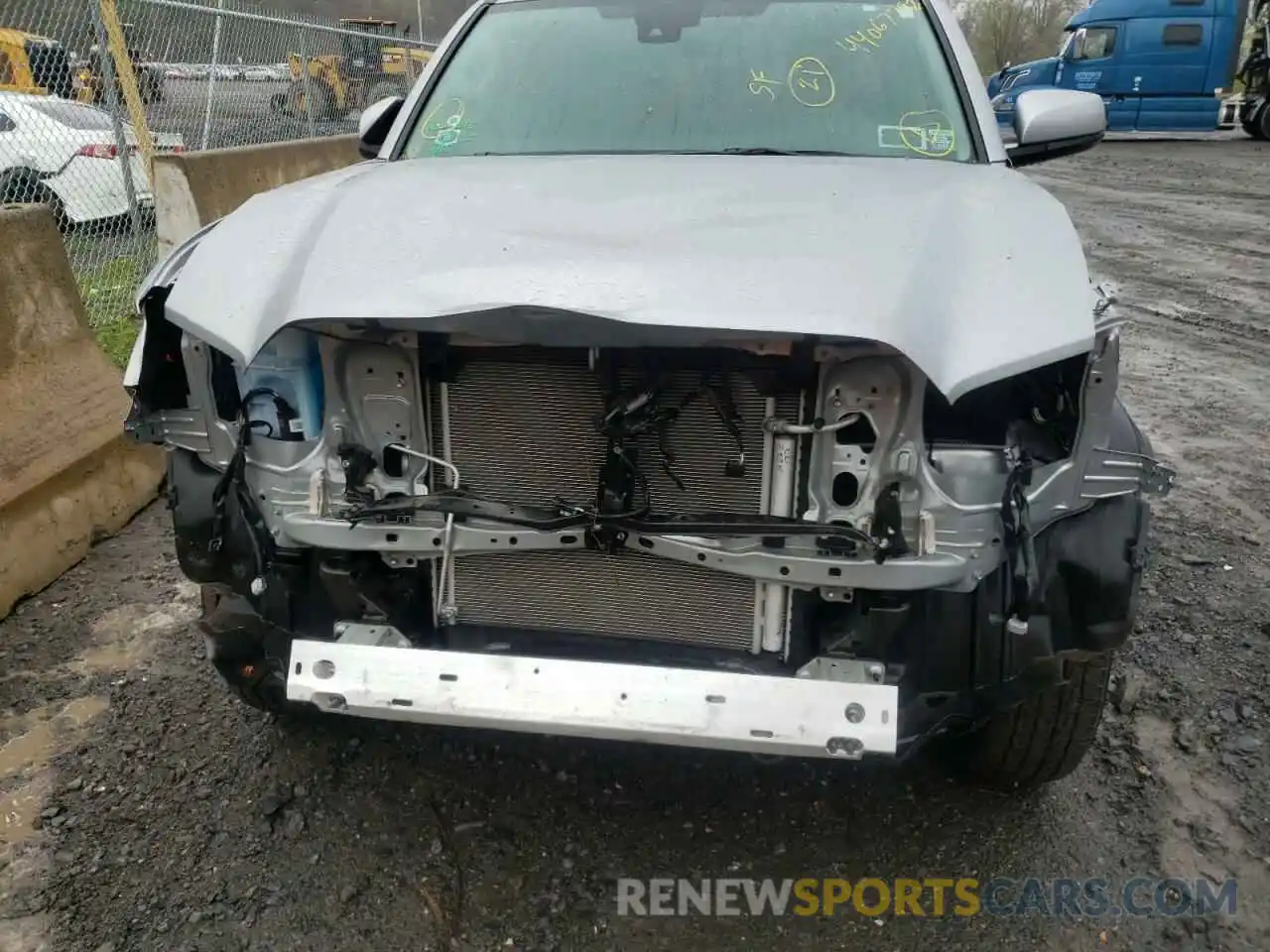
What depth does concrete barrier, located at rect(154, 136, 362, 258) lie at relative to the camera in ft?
18.1

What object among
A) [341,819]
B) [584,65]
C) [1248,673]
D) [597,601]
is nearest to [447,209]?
[597,601]

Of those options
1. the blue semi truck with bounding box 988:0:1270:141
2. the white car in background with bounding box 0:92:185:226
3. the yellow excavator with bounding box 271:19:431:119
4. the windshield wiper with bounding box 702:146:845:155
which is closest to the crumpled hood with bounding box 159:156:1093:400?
the windshield wiper with bounding box 702:146:845:155

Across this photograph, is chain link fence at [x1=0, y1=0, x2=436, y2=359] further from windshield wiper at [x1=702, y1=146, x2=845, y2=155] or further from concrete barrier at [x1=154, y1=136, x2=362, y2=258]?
windshield wiper at [x1=702, y1=146, x2=845, y2=155]

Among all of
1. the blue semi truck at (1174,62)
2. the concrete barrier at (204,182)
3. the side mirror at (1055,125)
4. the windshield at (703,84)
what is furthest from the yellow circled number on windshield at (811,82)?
the blue semi truck at (1174,62)

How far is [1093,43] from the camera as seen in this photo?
20391 mm

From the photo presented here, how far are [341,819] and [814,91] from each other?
8.04 ft

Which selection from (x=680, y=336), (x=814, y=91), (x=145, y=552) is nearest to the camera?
(x=680, y=336)

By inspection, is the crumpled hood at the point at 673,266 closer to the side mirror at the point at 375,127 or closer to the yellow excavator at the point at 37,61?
the side mirror at the point at 375,127

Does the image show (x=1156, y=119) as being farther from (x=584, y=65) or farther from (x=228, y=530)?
(x=228, y=530)

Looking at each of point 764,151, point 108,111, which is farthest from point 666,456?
point 108,111

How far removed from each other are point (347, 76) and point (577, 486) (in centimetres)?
1015

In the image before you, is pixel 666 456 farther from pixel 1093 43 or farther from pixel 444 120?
pixel 1093 43

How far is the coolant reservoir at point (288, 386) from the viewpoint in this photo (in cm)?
208

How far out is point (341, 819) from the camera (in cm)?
245
